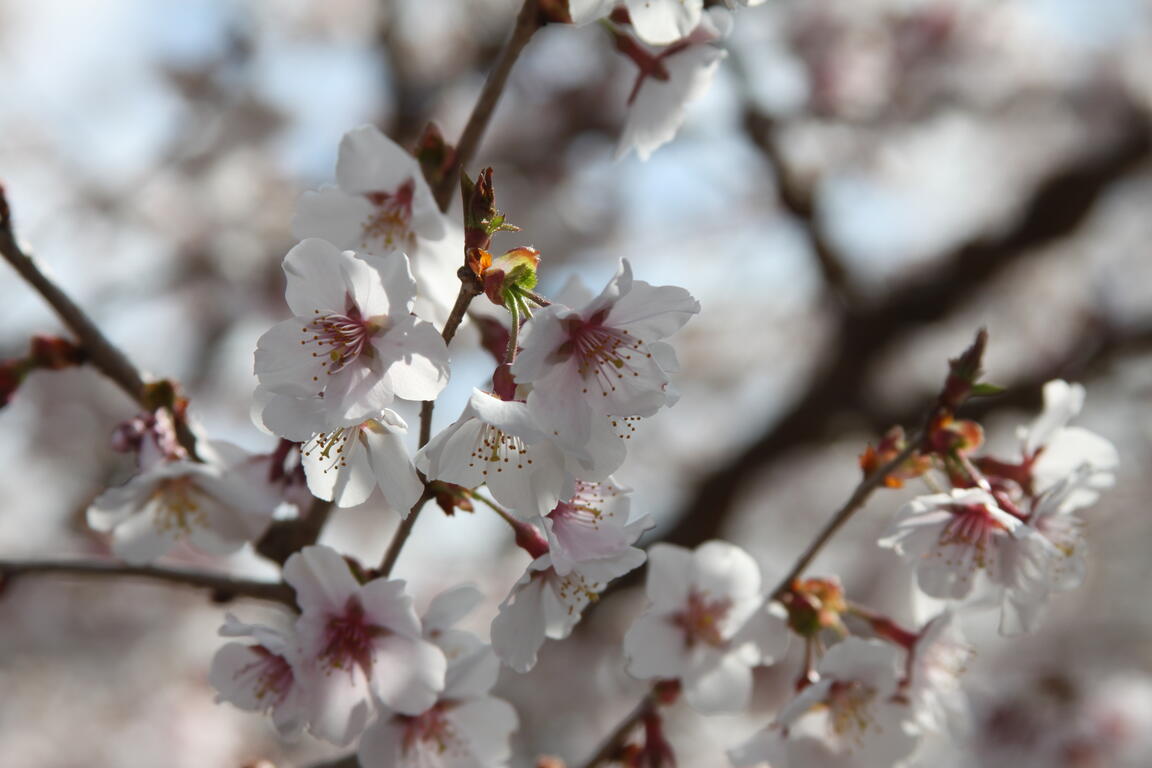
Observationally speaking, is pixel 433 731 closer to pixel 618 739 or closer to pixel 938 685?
pixel 618 739

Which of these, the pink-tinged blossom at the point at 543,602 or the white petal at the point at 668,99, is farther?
the white petal at the point at 668,99

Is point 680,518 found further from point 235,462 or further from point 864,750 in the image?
point 235,462

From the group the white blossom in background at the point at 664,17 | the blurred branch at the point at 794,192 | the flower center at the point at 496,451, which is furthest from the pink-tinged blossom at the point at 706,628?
the blurred branch at the point at 794,192

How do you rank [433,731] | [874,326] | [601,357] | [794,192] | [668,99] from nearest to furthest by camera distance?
[601,357], [433,731], [668,99], [794,192], [874,326]

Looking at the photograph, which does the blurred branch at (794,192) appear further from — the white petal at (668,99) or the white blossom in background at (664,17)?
the white blossom in background at (664,17)

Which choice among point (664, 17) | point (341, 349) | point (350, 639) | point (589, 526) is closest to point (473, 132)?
point (664, 17)
